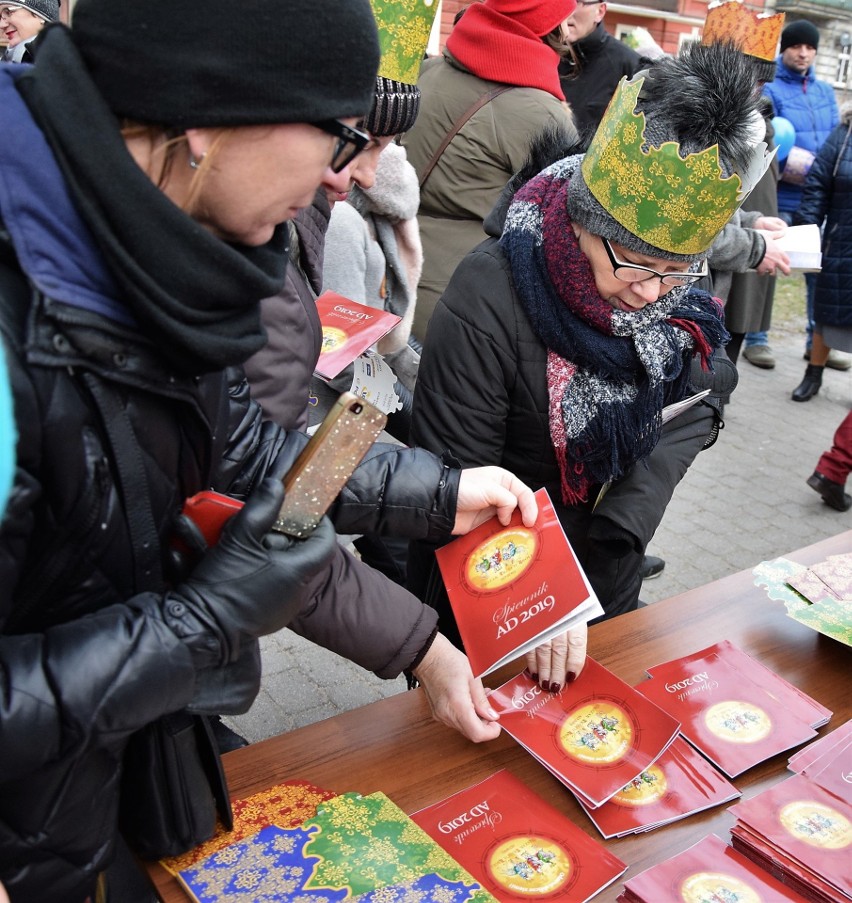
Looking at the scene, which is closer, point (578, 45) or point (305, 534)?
point (305, 534)

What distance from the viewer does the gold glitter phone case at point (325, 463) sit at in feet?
3.16

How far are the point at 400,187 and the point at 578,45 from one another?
99.4 inches

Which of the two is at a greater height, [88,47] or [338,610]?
[88,47]

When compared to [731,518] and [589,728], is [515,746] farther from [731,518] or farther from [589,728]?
[731,518]

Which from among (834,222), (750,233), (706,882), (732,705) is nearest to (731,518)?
(750,233)

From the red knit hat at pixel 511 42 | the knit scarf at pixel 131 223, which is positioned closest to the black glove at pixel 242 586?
the knit scarf at pixel 131 223

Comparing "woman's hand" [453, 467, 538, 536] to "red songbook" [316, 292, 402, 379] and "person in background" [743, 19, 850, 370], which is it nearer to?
"red songbook" [316, 292, 402, 379]

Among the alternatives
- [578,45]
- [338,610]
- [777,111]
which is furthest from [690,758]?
[777,111]

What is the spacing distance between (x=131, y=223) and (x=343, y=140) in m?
0.24

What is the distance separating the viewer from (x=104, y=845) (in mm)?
1007

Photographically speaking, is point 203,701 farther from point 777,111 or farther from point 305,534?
point 777,111

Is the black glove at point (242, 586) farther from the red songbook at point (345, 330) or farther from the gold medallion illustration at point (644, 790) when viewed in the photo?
the red songbook at point (345, 330)

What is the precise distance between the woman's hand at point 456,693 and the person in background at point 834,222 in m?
Answer: 4.30

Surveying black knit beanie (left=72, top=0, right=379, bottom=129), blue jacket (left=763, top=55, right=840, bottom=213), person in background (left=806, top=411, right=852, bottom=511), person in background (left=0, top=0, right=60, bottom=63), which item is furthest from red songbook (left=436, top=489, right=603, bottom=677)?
blue jacket (left=763, top=55, right=840, bottom=213)
